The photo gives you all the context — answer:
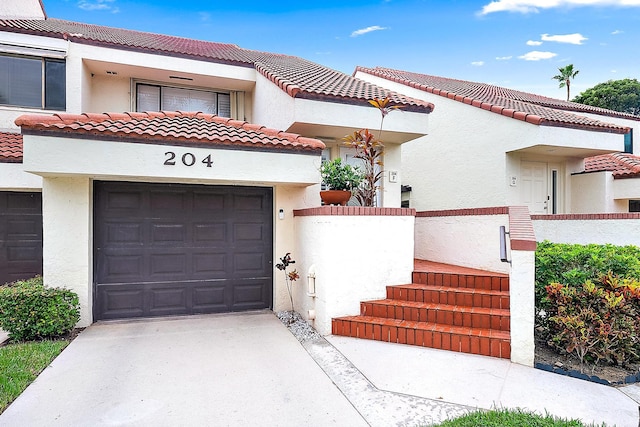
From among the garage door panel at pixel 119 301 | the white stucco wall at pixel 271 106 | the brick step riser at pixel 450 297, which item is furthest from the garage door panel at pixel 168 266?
the brick step riser at pixel 450 297

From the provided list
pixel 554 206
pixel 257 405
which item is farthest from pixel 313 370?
pixel 554 206

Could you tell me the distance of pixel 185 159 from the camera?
26.9ft

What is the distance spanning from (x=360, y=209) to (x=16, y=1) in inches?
696

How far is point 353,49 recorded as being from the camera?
2472cm

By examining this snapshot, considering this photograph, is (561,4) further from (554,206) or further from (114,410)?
(114,410)

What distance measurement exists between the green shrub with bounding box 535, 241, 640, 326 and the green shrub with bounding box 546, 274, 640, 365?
20 centimetres

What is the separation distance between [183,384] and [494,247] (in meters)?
7.99

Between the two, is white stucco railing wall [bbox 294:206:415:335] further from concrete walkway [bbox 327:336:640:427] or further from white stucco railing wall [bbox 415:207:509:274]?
white stucco railing wall [bbox 415:207:509:274]

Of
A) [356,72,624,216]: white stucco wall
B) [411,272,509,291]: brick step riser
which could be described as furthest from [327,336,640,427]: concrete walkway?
[356,72,624,216]: white stucco wall

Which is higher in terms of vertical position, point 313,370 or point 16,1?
point 16,1

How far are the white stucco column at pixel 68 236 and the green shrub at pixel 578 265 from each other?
10.3 meters

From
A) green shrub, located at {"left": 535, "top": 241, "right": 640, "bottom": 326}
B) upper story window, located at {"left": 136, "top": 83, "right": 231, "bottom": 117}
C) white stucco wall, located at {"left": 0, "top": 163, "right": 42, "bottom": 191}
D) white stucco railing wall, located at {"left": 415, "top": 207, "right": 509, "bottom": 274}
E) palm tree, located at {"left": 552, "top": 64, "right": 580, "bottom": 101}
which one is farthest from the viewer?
palm tree, located at {"left": 552, "top": 64, "right": 580, "bottom": 101}

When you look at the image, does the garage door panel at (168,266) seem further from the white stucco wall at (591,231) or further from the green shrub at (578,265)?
the white stucco wall at (591,231)

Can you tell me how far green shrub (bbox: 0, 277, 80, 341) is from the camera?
7.45 meters
